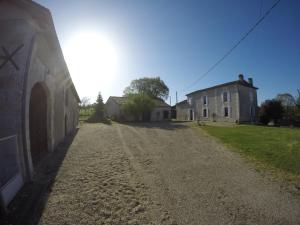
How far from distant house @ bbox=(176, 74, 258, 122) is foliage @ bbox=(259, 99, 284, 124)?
3.32m

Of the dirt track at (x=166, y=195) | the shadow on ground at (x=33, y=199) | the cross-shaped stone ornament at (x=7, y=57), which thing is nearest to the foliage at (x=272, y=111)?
the dirt track at (x=166, y=195)

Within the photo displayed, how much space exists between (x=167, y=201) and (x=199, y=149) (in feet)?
18.8

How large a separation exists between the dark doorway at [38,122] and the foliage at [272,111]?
27.4m

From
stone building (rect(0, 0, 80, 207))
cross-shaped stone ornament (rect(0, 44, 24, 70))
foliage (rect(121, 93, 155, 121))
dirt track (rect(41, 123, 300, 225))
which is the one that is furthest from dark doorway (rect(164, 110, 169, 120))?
cross-shaped stone ornament (rect(0, 44, 24, 70))

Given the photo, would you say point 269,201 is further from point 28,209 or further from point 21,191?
point 21,191

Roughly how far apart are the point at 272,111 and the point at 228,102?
20.6 ft

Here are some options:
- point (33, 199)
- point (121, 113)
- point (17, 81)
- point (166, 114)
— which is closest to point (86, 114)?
point (121, 113)

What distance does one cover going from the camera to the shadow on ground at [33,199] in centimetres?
306

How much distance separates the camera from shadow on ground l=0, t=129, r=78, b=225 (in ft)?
10.1

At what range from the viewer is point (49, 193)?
404cm

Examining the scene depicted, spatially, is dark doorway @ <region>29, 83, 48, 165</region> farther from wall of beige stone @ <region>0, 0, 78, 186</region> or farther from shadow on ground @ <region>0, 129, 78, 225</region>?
wall of beige stone @ <region>0, 0, 78, 186</region>

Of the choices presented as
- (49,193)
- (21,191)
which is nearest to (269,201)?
(49,193)

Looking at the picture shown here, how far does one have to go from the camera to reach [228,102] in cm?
2977

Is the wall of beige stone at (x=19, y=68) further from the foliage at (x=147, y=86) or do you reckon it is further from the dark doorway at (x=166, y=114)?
the foliage at (x=147, y=86)
